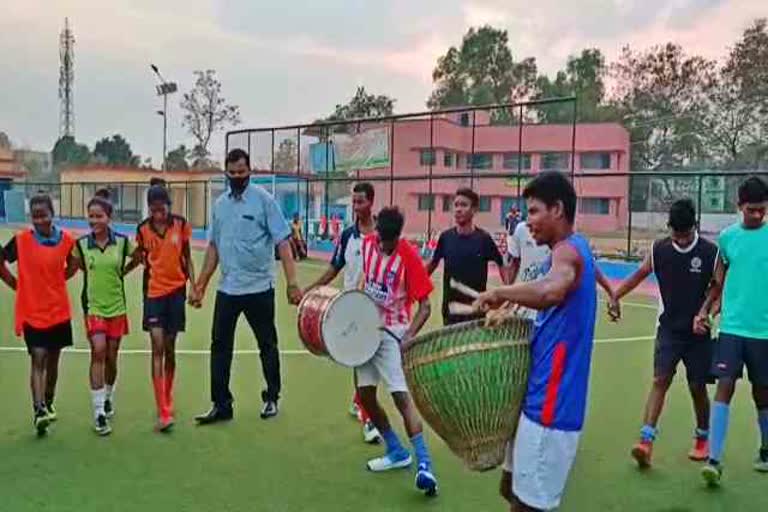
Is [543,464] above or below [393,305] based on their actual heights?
below

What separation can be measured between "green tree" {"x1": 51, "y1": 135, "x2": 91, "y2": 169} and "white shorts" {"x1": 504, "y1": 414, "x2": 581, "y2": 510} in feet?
263

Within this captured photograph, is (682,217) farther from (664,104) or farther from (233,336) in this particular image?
(664,104)

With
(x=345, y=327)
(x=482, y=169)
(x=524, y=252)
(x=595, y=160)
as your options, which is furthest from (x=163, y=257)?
(x=595, y=160)

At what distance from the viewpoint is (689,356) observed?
18.0 ft

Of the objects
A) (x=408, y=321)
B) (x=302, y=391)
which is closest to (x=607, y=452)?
(x=408, y=321)

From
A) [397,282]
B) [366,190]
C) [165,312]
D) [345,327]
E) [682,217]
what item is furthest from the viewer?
[165,312]

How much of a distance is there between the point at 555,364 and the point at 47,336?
13.9 feet

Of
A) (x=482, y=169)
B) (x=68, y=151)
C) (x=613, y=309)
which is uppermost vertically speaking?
(x=68, y=151)

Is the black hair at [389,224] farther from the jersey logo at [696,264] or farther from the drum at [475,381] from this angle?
the jersey logo at [696,264]

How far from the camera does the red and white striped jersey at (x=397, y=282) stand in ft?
16.6

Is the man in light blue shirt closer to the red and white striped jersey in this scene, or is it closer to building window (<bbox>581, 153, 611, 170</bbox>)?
the red and white striped jersey

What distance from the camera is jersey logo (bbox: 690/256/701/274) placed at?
5.41 meters

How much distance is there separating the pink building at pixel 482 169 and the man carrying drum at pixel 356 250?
2037 cm

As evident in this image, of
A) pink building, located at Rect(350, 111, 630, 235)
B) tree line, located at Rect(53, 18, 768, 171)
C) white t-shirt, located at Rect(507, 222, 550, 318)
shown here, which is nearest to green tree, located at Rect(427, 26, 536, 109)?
tree line, located at Rect(53, 18, 768, 171)
